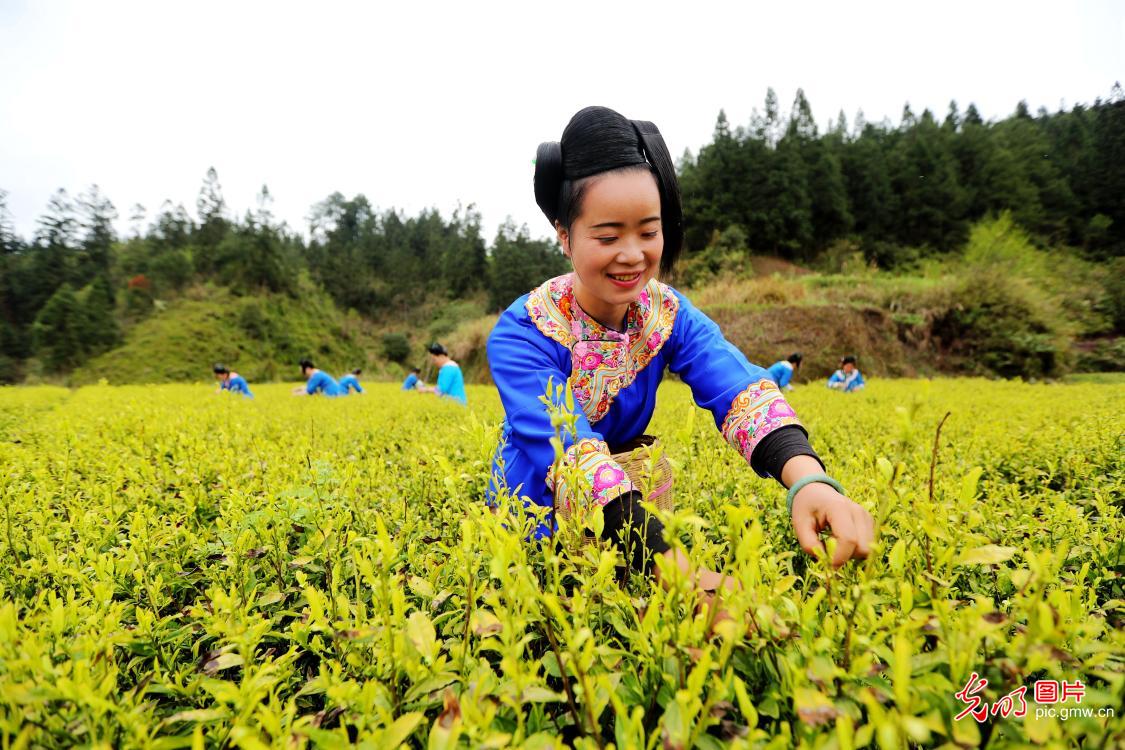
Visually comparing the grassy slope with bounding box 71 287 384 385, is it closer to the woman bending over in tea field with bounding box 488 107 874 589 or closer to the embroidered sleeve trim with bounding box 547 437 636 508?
the woman bending over in tea field with bounding box 488 107 874 589

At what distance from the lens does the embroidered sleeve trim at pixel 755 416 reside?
4.63ft

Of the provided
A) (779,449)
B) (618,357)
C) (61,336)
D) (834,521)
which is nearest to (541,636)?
(834,521)

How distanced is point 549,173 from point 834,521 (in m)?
1.19

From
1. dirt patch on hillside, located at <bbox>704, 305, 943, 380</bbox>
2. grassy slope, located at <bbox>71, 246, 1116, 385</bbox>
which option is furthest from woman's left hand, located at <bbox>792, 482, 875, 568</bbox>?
dirt patch on hillside, located at <bbox>704, 305, 943, 380</bbox>

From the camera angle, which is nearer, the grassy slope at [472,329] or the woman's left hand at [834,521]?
the woman's left hand at [834,521]

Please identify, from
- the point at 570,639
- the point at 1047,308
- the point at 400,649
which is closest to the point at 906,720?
the point at 570,639

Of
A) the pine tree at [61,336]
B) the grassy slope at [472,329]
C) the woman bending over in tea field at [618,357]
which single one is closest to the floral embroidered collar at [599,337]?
the woman bending over in tea field at [618,357]

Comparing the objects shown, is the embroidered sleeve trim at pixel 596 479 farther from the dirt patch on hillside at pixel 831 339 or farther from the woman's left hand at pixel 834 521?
the dirt patch on hillside at pixel 831 339

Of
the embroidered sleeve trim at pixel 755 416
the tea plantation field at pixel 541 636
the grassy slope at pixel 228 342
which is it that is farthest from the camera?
the grassy slope at pixel 228 342

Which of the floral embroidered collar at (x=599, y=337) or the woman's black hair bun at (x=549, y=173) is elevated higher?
the woman's black hair bun at (x=549, y=173)

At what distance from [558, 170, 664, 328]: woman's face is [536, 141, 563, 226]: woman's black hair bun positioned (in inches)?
5.7

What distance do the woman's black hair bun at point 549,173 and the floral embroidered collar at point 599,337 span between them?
277mm

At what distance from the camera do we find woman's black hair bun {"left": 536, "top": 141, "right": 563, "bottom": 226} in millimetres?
1578

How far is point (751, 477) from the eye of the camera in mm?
2365
